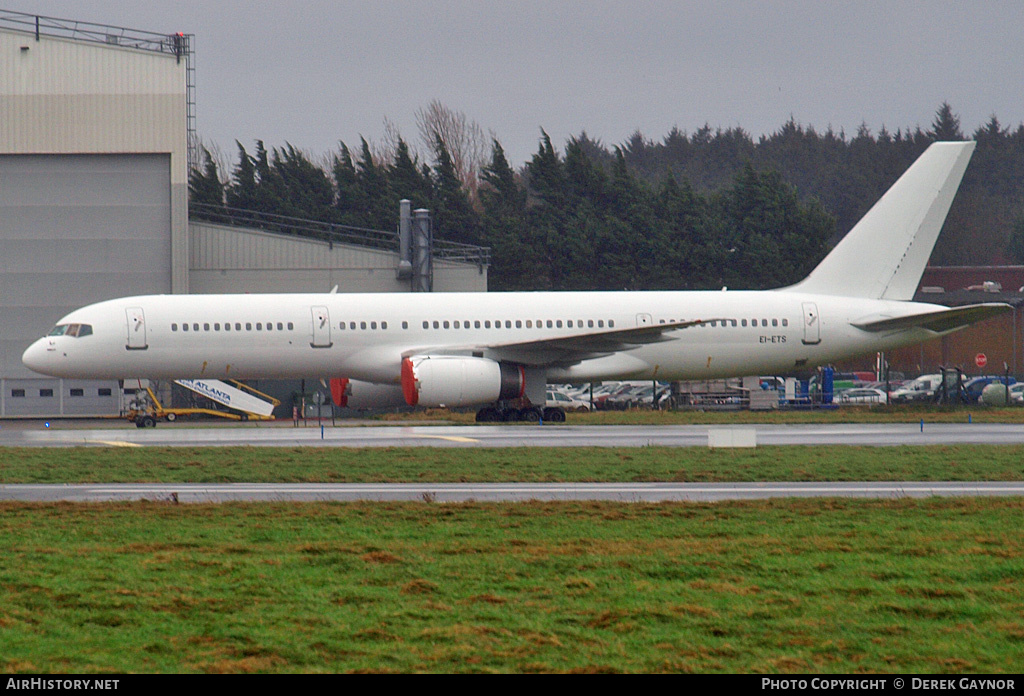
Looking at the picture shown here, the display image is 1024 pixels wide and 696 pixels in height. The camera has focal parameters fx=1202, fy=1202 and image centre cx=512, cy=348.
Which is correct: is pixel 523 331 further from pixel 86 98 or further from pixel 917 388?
pixel 917 388

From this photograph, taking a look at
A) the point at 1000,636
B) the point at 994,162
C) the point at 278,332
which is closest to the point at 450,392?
the point at 278,332

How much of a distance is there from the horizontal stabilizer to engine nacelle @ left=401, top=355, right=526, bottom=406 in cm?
1041

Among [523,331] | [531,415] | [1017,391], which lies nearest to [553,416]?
[531,415]

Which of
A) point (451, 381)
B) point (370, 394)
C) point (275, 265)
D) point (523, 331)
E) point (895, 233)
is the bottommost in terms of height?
point (370, 394)

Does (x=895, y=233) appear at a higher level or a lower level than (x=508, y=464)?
higher

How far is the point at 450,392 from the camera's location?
2962 centimetres

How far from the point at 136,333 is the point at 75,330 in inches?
69.9

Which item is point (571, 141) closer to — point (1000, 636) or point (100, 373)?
point (100, 373)

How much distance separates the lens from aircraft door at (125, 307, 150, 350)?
31048 mm

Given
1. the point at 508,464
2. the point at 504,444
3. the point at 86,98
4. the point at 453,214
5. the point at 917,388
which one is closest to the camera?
the point at 508,464

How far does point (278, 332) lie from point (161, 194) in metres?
16.6

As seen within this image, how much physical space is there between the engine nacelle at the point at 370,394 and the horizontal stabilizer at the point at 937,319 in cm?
1286

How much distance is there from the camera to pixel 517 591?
838 centimetres

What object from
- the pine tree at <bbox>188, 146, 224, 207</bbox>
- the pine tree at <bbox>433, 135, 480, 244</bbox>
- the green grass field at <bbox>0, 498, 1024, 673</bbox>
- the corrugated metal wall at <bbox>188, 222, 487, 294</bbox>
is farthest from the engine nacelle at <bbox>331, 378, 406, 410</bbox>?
the pine tree at <bbox>188, 146, 224, 207</bbox>
